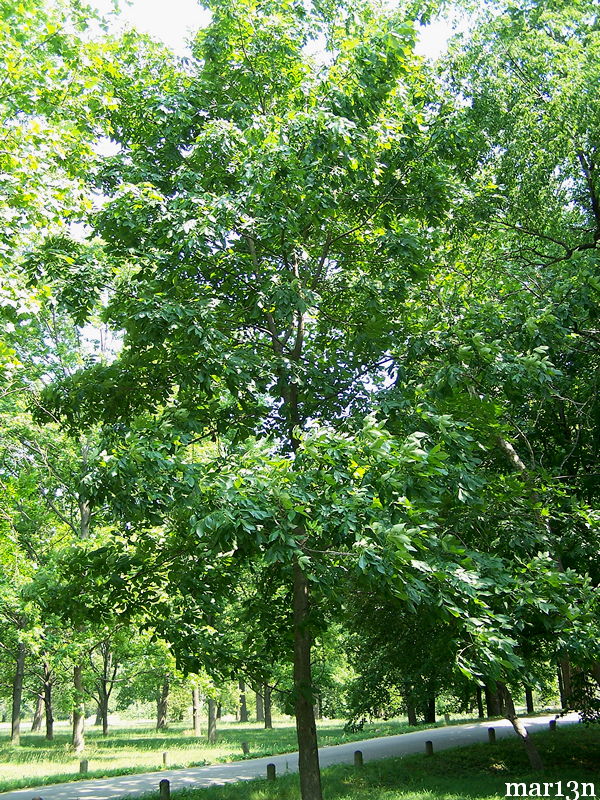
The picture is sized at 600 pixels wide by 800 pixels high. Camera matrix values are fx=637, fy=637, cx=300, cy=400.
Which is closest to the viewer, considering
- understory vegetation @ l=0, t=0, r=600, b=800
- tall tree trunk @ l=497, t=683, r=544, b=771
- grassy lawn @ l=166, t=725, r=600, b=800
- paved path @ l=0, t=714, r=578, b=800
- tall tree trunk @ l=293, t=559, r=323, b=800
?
understory vegetation @ l=0, t=0, r=600, b=800

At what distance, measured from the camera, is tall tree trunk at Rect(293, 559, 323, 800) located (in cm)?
797

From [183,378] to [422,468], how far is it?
11.3 ft

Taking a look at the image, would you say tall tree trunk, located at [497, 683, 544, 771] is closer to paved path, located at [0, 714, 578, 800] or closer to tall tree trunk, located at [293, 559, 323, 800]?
paved path, located at [0, 714, 578, 800]

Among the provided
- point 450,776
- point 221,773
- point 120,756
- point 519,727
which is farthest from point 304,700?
point 120,756

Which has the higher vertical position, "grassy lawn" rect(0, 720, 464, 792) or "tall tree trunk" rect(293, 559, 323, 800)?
"tall tree trunk" rect(293, 559, 323, 800)

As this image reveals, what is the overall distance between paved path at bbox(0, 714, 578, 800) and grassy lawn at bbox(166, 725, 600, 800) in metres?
1.69

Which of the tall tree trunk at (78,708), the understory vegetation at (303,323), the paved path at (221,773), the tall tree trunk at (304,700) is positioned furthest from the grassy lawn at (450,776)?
the tall tree trunk at (78,708)

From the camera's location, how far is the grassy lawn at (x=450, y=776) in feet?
40.9

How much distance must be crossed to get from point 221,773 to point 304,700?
11113 mm

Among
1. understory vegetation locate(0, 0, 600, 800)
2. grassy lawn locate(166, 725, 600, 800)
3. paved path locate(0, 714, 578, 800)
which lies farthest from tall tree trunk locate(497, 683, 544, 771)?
paved path locate(0, 714, 578, 800)

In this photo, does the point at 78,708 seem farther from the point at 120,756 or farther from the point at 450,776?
the point at 450,776

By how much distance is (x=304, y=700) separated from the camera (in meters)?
8.24

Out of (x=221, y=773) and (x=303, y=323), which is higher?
(x=303, y=323)

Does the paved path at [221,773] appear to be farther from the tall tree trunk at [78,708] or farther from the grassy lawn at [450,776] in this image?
the tall tree trunk at [78,708]
